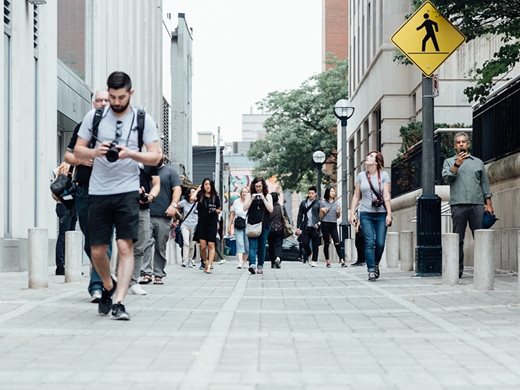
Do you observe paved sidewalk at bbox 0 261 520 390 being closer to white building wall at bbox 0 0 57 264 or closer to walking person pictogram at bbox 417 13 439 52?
walking person pictogram at bbox 417 13 439 52

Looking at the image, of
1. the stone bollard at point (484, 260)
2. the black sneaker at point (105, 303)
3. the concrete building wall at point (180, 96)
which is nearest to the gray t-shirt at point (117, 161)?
the black sneaker at point (105, 303)

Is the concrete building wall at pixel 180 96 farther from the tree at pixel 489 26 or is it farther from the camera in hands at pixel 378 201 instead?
the tree at pixel 489 26

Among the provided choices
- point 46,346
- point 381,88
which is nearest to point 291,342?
point 46,346

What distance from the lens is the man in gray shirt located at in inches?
573

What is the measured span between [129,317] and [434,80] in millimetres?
8866

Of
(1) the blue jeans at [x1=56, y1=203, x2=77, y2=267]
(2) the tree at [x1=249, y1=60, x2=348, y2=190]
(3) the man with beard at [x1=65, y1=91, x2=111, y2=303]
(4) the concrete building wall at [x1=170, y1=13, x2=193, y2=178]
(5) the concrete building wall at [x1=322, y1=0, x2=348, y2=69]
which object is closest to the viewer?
(3) the man with beard at [x1=65, y1=91, x2=111, y2=303]

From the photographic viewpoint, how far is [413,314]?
32.8ft

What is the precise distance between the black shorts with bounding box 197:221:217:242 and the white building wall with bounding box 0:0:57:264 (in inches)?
→ 126

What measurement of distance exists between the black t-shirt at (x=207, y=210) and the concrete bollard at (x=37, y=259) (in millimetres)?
6267

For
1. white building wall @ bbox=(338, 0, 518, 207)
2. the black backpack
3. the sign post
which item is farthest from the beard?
white building wall @ bbox=(338, 0, 518, 207)

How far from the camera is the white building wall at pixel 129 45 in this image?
29.5m

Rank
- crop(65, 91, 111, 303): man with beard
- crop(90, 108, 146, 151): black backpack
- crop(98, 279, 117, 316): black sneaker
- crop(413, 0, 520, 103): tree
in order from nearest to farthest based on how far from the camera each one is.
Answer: crop(90, 108, 146, 151): black backpack → crop(98, 279, 117, 316): black sneaker → crop(65, 91, 111, 303): man with beard → crop(413, 0, 520, 103): tree

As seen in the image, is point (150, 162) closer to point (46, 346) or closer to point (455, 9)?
point (46, 346)

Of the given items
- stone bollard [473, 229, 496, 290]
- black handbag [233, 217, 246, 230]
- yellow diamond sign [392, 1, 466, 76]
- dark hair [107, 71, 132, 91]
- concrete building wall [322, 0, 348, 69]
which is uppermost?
concrete building wall [322, 0, 348, 69]
